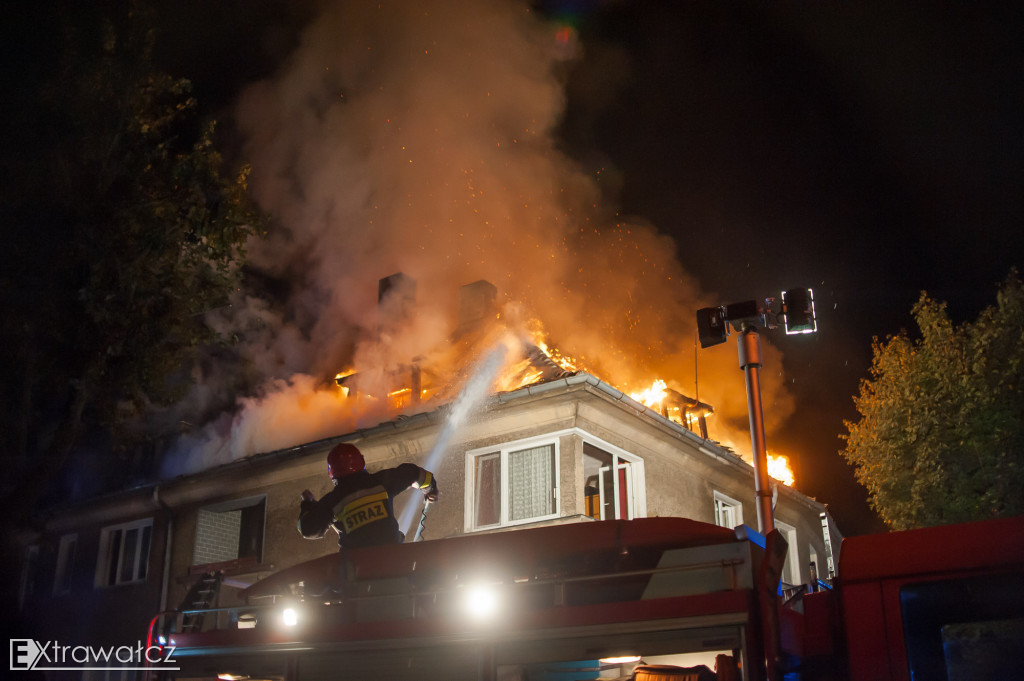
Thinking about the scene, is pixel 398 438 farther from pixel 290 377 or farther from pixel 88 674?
pixel 88 674

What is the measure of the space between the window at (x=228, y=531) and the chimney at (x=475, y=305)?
5.12 metres

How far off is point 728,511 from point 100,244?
1076cm

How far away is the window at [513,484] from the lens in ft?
36.9

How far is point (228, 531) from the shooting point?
51.7ft

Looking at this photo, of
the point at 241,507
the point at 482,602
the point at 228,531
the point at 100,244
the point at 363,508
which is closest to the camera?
the point at 482,602

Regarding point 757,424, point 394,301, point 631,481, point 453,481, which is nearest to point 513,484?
point 453,481

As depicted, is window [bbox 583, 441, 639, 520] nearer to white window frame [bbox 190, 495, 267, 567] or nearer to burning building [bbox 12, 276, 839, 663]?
burning building [bbox 12, 276, 839, 663]

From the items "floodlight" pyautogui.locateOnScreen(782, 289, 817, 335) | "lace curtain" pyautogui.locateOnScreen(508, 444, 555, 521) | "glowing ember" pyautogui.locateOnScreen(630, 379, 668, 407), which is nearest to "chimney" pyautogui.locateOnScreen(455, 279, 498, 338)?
"glowing ember" pyautogui.locateOnScreen(630, 379, 668, 407)

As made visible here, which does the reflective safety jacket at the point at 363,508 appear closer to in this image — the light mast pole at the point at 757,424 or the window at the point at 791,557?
the light mast pole at the point at 757,424

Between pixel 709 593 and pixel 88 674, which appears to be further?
pixel 88 674

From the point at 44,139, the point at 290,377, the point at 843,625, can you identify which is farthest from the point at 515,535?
the point at 290,377

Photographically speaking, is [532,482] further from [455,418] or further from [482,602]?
[482,602]

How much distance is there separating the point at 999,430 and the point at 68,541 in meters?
19.6

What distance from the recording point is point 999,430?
16688 millimetres
